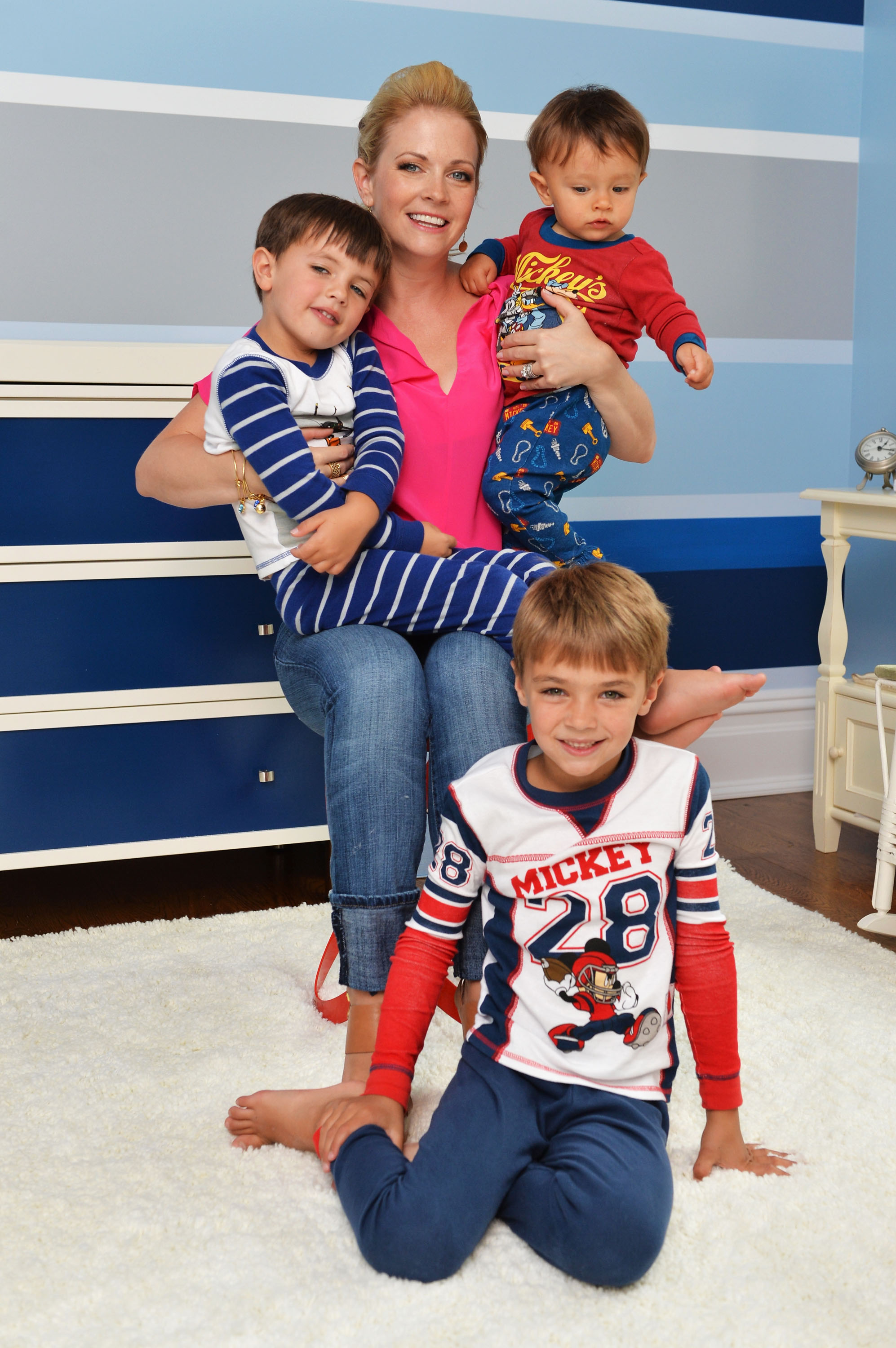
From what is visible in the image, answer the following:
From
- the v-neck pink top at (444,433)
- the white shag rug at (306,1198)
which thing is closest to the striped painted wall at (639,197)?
the v-neck pink top at (444,433)

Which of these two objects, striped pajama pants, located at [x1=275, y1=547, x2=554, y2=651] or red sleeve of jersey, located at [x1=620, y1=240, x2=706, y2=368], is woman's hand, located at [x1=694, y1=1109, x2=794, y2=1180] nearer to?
striped pajama pants, located at [x1=275, y1=547, x2=554, y2=651]

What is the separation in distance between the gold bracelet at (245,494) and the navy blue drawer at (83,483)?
0.52m

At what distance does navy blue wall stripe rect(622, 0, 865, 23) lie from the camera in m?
2.57

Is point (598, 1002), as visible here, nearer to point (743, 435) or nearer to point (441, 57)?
point (743, 435)

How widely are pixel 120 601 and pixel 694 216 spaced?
164cm

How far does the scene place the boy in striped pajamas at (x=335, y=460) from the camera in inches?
52.7

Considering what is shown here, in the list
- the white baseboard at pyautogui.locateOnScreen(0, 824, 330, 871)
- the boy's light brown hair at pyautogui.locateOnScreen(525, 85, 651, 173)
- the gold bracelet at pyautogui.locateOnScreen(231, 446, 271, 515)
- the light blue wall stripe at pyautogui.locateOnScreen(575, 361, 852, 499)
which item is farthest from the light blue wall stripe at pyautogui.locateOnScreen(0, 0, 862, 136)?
the white baseboard at pyautogui.locateOnScreen(0, 824, 330, 871)

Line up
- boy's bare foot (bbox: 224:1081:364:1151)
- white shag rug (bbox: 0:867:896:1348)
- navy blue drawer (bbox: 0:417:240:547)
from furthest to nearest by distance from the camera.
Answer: navy blue drawer (bbox: 0:417:240:547)
boy's bare foot (bbox: 224:1081:364:1151)
white shag rug (bbox: 0:867:896:1348)

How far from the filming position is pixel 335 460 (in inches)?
56.8

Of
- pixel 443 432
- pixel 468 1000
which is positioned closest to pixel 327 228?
pixel 443 432

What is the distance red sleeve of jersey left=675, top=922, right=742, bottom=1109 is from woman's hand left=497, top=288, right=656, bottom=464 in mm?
759

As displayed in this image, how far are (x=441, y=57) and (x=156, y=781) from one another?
1658 mm

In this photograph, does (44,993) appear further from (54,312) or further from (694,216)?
(694,216)

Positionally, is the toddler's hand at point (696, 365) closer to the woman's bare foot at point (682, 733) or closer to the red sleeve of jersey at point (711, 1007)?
the woman's bare foot at point (682, 733)
